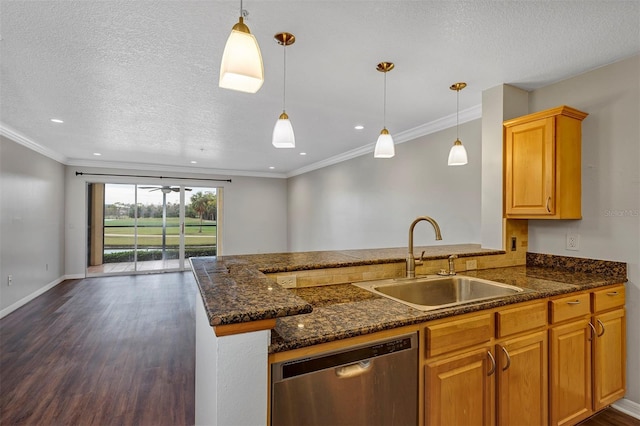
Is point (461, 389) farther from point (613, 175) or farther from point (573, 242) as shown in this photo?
point (613, 175)

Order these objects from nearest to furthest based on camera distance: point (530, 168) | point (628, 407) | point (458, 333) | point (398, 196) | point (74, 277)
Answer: point (458, 333)
point (628, 407)
point (530, 168)
point (398, 196)
point (74, 277)

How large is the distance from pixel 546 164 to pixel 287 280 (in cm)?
201

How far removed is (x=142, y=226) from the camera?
7.02 metres

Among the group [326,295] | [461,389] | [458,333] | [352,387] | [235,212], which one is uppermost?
[235,212]

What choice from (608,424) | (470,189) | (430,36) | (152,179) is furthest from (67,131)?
(608,424)

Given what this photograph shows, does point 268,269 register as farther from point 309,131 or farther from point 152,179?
point 152,179

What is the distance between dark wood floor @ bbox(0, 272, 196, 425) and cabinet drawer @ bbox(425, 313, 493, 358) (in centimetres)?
175

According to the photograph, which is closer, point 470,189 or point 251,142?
point 470,189

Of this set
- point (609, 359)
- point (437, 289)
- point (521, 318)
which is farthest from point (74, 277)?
point (609, 359)

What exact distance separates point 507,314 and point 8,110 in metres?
4.81

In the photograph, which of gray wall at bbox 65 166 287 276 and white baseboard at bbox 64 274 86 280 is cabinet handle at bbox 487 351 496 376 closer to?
gray wall at bbox 65 166 287 276

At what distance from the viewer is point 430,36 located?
1.92 meters

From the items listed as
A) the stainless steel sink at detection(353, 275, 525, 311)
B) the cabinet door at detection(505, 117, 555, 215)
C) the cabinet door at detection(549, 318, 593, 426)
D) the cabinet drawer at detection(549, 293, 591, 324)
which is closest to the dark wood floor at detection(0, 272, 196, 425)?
the stainless steel sink at detection(353, 275, 525, 311)

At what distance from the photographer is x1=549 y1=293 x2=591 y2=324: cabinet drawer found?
1753mm
